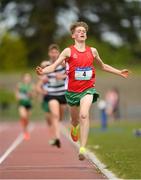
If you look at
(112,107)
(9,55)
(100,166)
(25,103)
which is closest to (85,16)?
(112,107)

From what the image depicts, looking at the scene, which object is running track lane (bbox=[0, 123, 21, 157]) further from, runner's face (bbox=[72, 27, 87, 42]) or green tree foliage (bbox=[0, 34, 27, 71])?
green tree foliage (bbox=[0, 34, 27, 71])

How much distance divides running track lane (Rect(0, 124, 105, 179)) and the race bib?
1.43 metres

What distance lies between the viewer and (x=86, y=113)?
1205cm

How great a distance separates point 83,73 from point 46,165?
164cm

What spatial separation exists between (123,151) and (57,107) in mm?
2598

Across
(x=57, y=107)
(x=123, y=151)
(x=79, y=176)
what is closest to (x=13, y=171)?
(x=79, y=176)

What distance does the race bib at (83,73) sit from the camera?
12.3 meters

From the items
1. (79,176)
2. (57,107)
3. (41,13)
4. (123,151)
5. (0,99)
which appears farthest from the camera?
(41,13)

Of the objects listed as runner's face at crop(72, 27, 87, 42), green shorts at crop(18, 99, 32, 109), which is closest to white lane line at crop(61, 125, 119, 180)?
runner's face at crop(72, 27, 87, 42)

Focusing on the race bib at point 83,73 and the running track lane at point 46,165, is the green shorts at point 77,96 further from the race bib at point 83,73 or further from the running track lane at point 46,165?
the running track lane at point 46,165

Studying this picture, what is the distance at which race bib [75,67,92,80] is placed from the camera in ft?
40.4

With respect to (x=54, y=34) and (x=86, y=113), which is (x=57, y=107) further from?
(x=54, y=34)

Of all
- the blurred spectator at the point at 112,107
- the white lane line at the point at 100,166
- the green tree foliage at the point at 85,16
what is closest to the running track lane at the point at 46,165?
the white lane line at the point at 100,166

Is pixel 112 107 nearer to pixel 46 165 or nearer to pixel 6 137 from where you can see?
pixel 6 137
